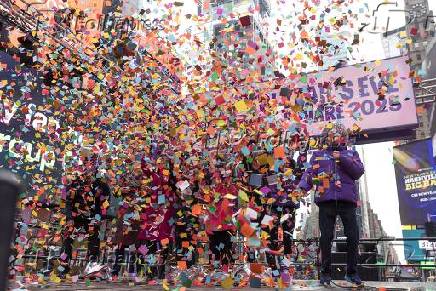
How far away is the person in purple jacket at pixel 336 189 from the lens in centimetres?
494

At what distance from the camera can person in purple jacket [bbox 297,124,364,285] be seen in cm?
494

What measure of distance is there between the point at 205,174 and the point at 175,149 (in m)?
0.84

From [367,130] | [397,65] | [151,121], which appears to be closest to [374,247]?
[367,130]

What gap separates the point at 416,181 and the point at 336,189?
12.8m

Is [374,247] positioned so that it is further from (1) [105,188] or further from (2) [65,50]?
(2) [65,50]

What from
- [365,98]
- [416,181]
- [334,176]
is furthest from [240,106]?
[416,181]

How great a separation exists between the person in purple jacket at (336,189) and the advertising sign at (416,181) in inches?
481

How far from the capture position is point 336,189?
496cm

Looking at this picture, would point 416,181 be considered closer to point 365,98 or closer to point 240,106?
point 365,98

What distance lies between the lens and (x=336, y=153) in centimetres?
500

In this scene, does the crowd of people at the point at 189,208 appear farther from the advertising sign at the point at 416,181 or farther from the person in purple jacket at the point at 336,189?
the advertising sign at the point at 416,181

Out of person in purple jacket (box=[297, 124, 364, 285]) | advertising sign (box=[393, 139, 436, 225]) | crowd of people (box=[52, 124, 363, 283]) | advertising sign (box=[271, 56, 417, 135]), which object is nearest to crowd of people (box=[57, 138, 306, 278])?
crowd of people (box=[52, 124, 363, 283])

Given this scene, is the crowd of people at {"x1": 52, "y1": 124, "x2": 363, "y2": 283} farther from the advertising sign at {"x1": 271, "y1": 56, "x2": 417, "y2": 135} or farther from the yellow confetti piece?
the advertising sign at {"x1": 271, "y1": 56, "x2": 417, "y2": 135}

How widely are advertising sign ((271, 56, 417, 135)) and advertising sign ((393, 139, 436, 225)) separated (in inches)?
231
